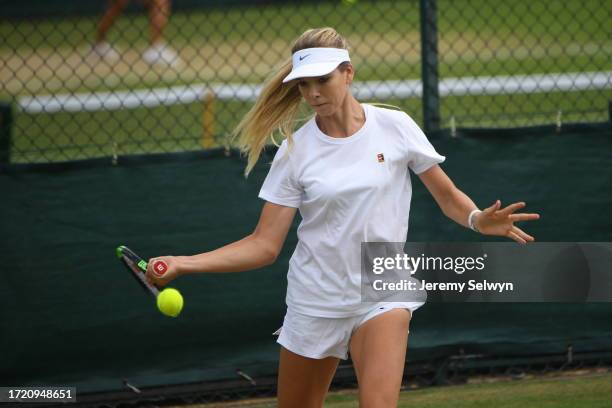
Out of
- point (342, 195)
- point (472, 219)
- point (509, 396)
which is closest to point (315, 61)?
point (342, 195)

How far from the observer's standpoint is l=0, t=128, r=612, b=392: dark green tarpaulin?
5.48m

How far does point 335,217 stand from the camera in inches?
159

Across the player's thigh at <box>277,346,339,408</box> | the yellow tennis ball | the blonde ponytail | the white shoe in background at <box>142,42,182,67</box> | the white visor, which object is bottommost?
the player's thigh at <box>277,346,339,408</box>

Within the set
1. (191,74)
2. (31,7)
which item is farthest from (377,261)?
(31,7)

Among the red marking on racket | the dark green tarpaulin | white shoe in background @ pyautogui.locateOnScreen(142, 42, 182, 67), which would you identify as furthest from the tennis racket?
white shoe in background @ pyautogui.locateOnScreen(142, 42, 182, 67)

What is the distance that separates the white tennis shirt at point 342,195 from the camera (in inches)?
158

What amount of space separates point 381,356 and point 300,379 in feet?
1.31

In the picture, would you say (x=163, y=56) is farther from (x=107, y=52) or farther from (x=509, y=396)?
(x=509, y=396)

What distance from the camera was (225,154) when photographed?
18.5 feet

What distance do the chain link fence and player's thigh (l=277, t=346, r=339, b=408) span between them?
174cm

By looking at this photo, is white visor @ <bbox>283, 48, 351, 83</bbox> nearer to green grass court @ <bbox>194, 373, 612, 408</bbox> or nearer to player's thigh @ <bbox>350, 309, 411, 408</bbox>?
player's thigh @ <bbox>350, 309, 411, 408</bbox>

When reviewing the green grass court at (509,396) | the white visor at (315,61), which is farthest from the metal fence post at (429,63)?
the white visor at (315,61)

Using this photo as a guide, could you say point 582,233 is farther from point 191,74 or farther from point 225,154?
point 191,74

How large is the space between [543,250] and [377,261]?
2.02 meters
